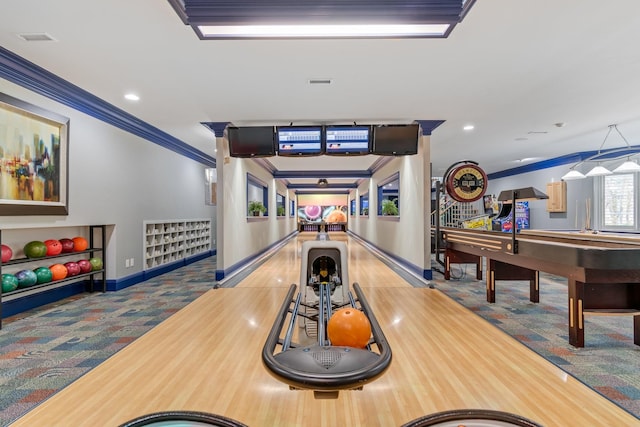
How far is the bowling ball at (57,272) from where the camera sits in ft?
12.8

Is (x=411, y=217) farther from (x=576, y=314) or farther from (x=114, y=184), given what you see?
(x=114, y=184)

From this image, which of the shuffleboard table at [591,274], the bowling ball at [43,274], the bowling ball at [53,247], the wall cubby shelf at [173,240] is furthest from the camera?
the wall cubby shelf at [173,240]

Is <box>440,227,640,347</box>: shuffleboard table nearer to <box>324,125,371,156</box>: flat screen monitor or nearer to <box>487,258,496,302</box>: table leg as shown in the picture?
<box>487,258,496,302</box>: table leg

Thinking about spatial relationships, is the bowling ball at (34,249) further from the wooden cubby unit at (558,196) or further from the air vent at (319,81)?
the wooden cubby unit at (558,196)

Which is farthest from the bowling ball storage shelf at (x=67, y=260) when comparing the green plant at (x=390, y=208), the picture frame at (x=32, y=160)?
the green plant at (x=390, y=208)

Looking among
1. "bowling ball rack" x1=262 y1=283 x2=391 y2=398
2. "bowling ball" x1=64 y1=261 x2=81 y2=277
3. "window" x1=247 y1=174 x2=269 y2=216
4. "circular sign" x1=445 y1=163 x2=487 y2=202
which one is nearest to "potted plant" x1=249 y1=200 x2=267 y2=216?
"window" x1=247 y1=174 x2=269 y2=216

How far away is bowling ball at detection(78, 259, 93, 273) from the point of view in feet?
14.3

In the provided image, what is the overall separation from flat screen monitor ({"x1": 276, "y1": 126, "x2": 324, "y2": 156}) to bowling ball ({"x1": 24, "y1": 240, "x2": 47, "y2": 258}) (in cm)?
316

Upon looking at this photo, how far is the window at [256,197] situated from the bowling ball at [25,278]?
430 cm

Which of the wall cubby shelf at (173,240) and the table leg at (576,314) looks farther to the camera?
the wall cubby shelf at (173,240)

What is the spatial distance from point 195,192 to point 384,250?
15.6 feet

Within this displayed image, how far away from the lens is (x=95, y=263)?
4.59 metres

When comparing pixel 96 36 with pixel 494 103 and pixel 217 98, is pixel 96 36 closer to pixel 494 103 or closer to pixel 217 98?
pixel 217 98

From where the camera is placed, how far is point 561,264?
303cm
